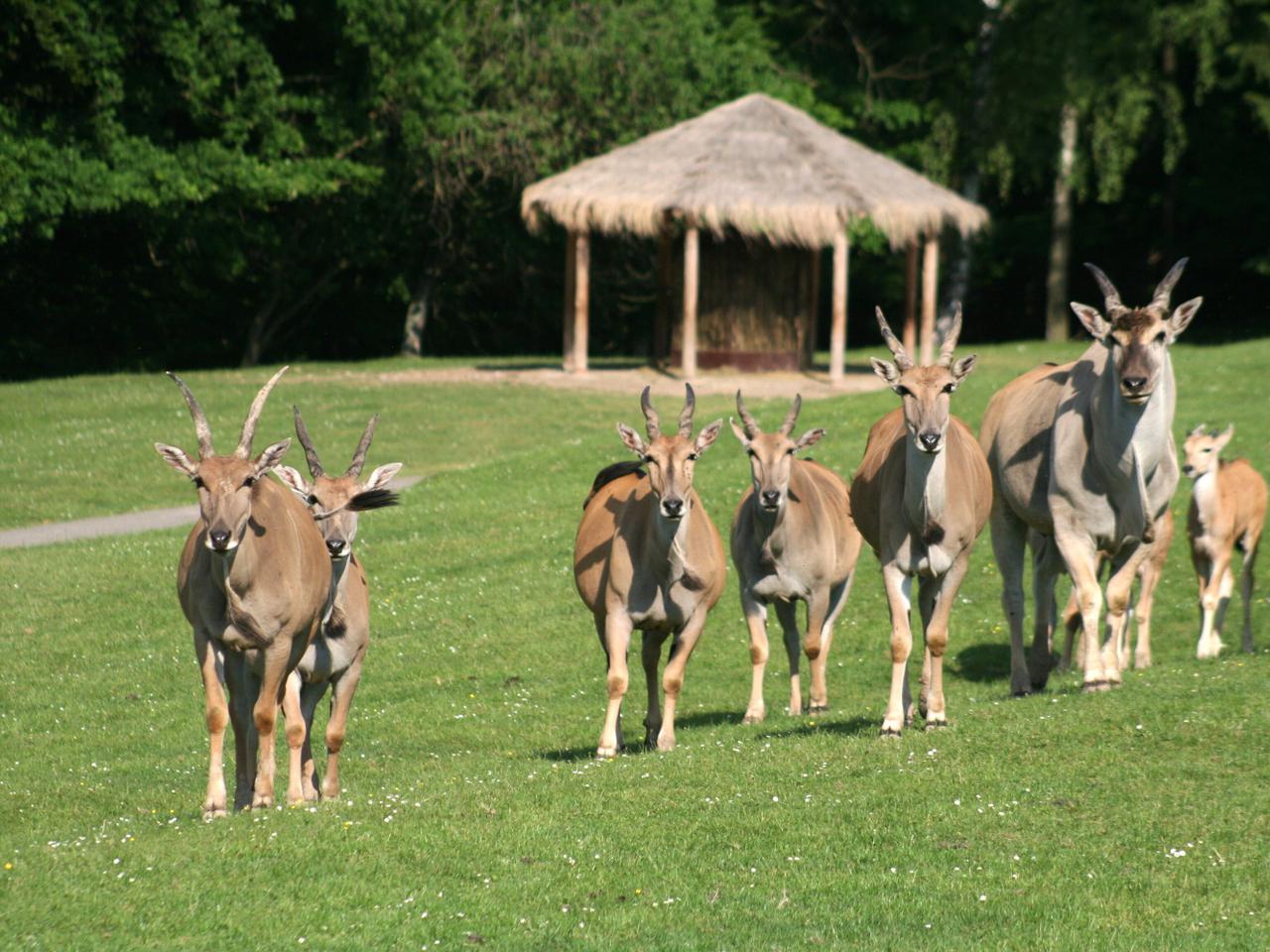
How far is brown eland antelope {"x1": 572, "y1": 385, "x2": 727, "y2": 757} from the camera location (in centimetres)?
1230

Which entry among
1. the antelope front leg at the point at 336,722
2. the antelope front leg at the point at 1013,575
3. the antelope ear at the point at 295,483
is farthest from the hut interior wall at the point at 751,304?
the antelope front leg at the point at 336,722

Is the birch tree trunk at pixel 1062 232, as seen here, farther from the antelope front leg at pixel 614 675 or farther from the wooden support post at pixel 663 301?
the antelope front leg at pixel 614 675

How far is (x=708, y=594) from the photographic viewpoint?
12938mm

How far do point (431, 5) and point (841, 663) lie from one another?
25335 mm

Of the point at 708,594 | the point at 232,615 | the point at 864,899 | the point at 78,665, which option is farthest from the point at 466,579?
the point at 864,899

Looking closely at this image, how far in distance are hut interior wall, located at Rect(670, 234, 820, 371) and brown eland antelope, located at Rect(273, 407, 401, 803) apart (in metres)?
24.7

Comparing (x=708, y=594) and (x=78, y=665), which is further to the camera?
(x=78, y=665)

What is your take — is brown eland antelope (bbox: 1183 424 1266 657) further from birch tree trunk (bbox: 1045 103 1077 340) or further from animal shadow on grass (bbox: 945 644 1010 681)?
birch tree trunk (bbox: 1045 103 1077 340)

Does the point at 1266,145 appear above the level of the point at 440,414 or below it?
above

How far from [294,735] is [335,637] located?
2.91 feet

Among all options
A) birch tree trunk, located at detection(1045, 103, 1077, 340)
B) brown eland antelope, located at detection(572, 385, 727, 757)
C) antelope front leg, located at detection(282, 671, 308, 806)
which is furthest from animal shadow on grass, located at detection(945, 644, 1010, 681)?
birch tree trunk, located at detection(1045, 103, 1077, 340)

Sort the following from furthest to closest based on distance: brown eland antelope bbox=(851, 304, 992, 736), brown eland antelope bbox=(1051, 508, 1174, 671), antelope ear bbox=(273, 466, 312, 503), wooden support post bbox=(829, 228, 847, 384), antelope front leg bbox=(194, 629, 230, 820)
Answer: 1. wooden support post bbox=(829, 228, 847, 384)
2. brown eland antelope bbox=(1051, 508, 1174, 671)
3. antelope ear bbox=(273, 466, 312, 503)
4. brown eland antelope bbox=(851, 304, 992, 736)
5. antelope front leg bbox=(194, 629, 230, 820)

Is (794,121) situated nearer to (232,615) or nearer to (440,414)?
(440,414)

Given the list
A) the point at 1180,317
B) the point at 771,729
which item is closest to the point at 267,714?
the point at 771,729
